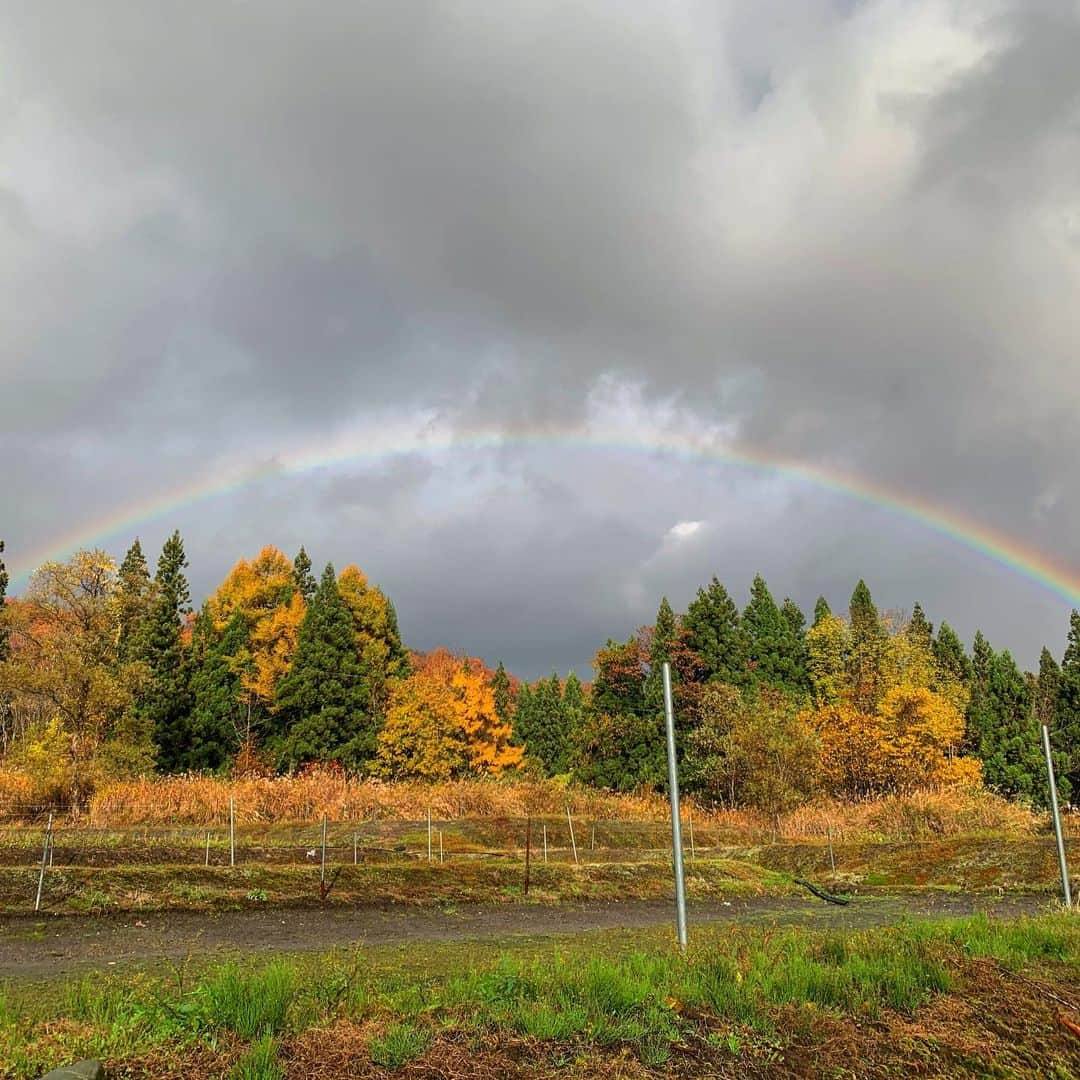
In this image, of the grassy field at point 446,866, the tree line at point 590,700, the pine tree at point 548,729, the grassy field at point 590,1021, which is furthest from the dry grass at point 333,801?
the pine tree at point 548,729

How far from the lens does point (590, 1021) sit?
552 centimetres

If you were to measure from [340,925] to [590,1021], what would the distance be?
10401 mm

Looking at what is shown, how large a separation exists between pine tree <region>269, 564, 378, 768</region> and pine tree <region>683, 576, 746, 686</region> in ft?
66.6

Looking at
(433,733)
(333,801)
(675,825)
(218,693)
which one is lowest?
(333,801)

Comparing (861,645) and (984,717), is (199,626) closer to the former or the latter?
(861,645)

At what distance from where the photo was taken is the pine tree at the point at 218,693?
1994 inches

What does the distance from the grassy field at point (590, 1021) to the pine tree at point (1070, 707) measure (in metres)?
54.0

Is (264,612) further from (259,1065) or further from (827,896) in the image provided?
(259,1065)

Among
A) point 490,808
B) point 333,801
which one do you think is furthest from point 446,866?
point 490,808

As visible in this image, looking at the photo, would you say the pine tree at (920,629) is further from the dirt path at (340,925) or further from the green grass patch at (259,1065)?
the green grass patch at (259,1065)

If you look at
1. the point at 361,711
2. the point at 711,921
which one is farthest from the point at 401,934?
the point at 361,711

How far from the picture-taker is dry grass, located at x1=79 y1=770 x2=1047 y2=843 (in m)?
27.1

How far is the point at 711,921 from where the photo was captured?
15.3 metres

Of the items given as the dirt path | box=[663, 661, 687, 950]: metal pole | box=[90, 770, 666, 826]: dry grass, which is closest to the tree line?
box=[90, 770, 666, 826]: dry grass
